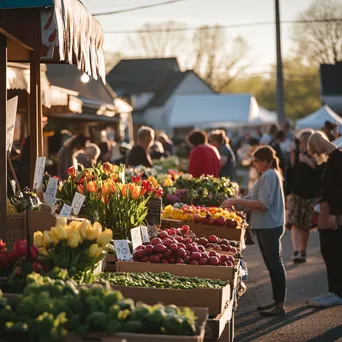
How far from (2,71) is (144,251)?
1782 millimetres

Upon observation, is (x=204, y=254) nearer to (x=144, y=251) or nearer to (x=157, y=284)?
(x=144, y=251)

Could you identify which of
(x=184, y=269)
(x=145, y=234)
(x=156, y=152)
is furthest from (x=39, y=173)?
(x=156, y=152)

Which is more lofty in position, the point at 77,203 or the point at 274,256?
the point at 77,203

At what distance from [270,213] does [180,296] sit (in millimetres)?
4032

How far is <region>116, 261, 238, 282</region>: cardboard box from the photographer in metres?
6.75

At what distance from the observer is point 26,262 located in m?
5.45

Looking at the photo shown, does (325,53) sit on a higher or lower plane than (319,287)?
higher

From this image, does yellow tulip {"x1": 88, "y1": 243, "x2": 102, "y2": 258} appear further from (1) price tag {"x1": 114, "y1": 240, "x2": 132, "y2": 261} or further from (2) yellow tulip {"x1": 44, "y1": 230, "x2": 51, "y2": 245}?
(1) price tag {"x1": 114, "y1": 240, "x2": 132, "y2": 261}

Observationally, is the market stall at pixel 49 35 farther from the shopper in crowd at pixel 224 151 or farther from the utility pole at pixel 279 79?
the utility pole at pixel 279 79

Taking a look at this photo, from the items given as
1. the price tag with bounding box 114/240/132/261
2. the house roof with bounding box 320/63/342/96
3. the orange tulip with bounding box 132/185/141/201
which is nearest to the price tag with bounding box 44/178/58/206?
the orange tulip with bounding box 132/185/141/201

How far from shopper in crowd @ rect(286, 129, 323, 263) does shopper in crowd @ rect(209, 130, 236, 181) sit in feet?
7.46

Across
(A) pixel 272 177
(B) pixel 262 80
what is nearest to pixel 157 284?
(A) pixel 272 177

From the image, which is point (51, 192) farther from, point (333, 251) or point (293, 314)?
point (333, 251)

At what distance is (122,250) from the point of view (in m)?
7.15
